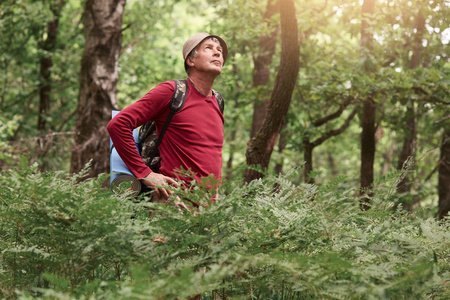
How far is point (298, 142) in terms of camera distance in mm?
8594

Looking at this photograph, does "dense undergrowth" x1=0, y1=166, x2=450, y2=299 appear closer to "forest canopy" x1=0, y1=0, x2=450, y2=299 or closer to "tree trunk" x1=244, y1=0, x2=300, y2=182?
"forest canopy" x1=0, y1=0, x2=450, y2=299

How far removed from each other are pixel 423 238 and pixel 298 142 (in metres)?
6.09

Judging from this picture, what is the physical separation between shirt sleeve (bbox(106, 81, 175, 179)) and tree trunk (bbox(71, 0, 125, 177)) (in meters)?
3.95

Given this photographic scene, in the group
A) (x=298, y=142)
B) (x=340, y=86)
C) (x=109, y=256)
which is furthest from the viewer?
(x=298, y=142)

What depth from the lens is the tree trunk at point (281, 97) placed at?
5391mm

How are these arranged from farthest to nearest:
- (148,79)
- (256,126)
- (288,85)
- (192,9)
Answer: (192,9) < (148,79) < (256,126) < (288,85)

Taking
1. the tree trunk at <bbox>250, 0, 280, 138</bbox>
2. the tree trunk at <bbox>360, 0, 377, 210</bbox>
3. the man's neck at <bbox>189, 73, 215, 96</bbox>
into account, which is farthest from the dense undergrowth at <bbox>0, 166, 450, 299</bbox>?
the tree trunk at <bbox>250, 0, 280, 138</bbox>

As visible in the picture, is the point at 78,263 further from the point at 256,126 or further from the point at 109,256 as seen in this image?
the point at 256,126

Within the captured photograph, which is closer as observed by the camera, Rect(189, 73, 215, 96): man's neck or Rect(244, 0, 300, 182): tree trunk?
Rect(189, 73, 215, 96): man's neck

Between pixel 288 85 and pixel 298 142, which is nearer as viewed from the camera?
pixel 288 85

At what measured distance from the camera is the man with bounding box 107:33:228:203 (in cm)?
311

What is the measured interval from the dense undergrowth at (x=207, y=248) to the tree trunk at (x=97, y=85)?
14.4 ft

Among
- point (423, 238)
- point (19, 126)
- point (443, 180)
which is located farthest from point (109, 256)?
point (19, 126)

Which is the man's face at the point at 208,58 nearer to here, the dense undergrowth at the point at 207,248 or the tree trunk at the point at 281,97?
the dense undergrowth at the point at 207,248
